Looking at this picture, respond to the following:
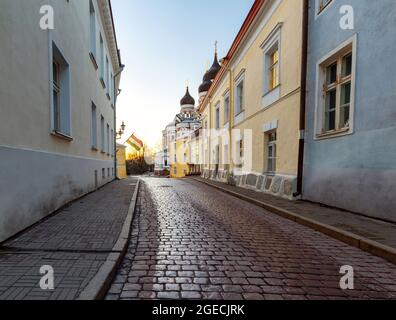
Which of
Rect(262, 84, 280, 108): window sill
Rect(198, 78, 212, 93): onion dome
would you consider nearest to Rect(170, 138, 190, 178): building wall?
Rect(198, 78, 212, 93): onion dome

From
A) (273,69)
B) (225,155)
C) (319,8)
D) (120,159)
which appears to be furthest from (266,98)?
(120,159)

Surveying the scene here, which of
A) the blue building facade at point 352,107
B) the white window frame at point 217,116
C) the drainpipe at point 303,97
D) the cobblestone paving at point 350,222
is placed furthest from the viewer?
the white window frame at point 217,116

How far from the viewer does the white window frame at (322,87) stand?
5730mm

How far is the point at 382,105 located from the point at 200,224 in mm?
4421

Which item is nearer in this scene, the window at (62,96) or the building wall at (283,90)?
the window at (62,96)

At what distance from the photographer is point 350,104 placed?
5.82 meters

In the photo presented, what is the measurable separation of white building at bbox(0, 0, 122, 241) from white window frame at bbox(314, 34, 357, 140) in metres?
6.69

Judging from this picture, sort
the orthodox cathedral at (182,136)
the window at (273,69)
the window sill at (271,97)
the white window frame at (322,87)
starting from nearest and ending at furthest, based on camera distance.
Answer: the white window frame at (322,87)
the window sill at (271,97)
the window at (273,69)
the orthodox cathedral at (182,136)

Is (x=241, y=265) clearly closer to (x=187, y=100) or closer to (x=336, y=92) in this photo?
(x=336, y=92)

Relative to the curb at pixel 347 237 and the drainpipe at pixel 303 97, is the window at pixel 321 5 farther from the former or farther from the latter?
the curb at pixel 347 237

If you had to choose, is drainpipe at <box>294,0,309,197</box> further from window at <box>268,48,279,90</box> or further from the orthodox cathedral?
the orthodox cathedral

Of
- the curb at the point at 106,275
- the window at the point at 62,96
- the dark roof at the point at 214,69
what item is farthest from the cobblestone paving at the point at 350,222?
the dark roof at the point at 214,69

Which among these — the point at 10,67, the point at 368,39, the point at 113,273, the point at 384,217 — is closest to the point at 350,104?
the point at 368,39
